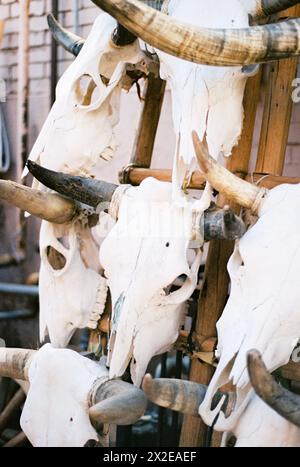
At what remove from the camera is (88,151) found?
1.50 m

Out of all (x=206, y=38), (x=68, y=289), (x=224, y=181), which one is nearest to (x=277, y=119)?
(x=224, y=181)

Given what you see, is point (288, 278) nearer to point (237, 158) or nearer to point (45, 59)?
point (237, 158)

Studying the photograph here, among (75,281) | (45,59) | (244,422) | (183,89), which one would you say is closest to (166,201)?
(183,89)

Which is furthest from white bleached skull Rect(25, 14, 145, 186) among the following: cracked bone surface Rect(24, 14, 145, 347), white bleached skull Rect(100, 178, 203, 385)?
white bleached skull Rect(100, 178, 203, 385)

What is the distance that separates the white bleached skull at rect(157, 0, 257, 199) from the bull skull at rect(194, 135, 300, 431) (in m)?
0.13

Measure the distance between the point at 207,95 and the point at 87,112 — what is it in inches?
12.6

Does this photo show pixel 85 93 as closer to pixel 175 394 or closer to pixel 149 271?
pixel 149 271

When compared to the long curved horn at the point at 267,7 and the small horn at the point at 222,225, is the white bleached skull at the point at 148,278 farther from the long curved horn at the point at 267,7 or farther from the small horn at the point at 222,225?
the long curved horn at the point at 267,7

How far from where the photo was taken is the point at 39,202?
146cm

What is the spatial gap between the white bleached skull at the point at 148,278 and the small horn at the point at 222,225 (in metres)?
0.02

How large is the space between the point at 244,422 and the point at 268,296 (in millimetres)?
196

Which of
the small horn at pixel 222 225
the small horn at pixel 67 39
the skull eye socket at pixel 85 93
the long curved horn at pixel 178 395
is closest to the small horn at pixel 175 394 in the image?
the long curved horn at pixel 178 395

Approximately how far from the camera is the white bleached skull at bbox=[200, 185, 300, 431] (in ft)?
3.69

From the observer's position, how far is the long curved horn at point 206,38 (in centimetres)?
100
